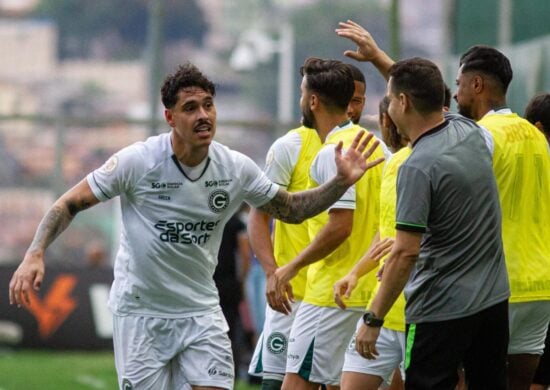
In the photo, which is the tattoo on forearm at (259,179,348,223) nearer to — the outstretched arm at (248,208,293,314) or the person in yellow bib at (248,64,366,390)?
the outstretched arm at (248,208,293,314)

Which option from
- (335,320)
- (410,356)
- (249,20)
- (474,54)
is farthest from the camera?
(249,20)

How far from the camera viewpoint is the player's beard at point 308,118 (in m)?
9.96

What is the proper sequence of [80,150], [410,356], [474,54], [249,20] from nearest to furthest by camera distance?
[410,356], [474,54], [80,150], [249,20]

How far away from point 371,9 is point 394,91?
36.9 metres

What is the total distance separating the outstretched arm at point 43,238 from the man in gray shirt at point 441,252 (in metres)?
1.84

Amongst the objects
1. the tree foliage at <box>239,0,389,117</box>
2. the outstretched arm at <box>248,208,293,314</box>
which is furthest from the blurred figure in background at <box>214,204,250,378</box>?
the tree foliage at <box>239,0,389,117</box>

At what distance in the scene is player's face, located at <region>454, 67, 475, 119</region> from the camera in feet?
29.3

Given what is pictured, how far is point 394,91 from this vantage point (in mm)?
7906

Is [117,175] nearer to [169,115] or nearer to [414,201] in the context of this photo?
[169,115]

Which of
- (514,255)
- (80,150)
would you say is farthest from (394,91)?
(80,150)

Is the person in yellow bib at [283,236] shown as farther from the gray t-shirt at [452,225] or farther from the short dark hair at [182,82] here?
the gray t-shirt at [452,225]

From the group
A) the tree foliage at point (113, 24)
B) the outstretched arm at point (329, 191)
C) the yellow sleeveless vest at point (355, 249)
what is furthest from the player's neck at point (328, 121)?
the tree foliage at point (113, 24)

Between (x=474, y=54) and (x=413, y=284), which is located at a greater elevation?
(x=474, y=54)

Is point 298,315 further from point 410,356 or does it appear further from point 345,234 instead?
point 410,356
